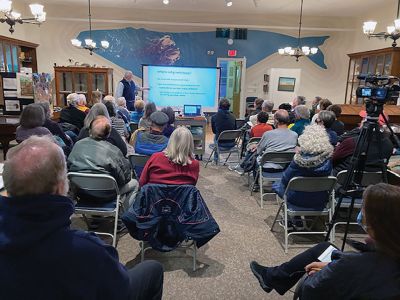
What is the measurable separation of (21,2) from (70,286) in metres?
9.37

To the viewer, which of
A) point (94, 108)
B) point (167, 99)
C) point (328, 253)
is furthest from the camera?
point (167, 99)

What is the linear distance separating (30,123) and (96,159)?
51.2 inches

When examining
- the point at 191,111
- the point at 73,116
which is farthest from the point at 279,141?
the point at 73,116

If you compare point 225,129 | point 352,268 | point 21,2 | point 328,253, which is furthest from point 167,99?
point 352,268

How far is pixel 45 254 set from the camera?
3.20 ft

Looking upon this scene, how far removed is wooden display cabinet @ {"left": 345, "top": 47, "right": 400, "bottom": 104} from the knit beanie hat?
3827 mm

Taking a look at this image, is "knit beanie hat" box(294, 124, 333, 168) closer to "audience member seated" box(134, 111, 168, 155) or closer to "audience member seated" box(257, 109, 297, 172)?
"audience member seated" box(257, 109, 297, 172)

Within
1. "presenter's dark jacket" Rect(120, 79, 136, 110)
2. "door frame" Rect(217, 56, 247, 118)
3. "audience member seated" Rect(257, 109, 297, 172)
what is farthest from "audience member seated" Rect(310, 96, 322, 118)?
"door frame" Rect(217, 56, 247, 118)

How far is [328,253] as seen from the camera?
1.78 m

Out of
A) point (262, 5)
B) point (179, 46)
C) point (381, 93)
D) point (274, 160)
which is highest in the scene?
point (262, 5)

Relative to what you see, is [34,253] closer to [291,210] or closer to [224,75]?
[291,210]

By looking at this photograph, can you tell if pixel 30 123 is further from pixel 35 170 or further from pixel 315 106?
pixel 315 106

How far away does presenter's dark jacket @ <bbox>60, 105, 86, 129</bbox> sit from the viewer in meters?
4.73

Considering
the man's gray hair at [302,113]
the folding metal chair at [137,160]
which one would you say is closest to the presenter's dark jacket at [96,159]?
the folding metal chair at [137,160]
